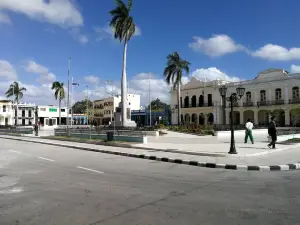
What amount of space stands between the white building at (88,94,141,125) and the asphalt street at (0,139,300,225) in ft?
252

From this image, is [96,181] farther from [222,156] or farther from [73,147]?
[73,147]

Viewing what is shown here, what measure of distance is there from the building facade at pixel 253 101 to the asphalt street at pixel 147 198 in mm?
28482

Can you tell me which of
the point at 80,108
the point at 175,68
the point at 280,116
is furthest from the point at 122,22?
the point at 80,108

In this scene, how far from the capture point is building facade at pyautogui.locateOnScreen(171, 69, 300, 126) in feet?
138

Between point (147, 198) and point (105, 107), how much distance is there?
84.9m

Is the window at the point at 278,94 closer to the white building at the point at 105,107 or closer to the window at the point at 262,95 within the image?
the window at the point at 262,95

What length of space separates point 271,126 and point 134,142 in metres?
9.42

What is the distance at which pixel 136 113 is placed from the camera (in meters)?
73.6

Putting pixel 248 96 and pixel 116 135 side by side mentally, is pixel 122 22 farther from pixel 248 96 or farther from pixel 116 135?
pixel 248 96

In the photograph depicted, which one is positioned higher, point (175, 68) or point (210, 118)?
point (175, 68)

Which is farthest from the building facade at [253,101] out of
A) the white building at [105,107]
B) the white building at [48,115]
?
the white building at [48,115]

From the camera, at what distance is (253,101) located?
155ft

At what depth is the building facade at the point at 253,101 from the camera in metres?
42.2

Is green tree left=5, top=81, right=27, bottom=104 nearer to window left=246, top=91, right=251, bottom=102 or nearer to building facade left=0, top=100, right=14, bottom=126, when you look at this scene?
building facade left=0, top=100, right=14, bottom=126
